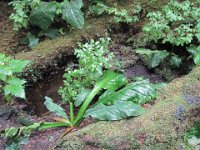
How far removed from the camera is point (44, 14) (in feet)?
14.0

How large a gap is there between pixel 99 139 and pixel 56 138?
0.44 metres

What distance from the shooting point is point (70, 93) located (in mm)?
3498

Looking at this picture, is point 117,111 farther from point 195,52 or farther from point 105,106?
point 195,52

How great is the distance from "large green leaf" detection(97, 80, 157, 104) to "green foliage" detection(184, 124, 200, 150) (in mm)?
527

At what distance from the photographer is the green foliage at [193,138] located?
2711 millimetres

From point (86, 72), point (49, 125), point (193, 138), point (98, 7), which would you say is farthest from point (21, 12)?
point (193, 138)

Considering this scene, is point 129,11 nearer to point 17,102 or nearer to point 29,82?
point 29,82

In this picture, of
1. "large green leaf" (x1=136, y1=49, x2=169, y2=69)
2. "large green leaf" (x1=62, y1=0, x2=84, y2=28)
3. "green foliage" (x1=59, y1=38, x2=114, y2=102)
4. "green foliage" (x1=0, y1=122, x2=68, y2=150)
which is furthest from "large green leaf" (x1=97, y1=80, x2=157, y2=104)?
"large green leaf" (x1=62, y1=0, x2=84, y2=28)

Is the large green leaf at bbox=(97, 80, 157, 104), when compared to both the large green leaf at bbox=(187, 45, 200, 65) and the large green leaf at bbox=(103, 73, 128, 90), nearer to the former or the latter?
the large green leaf at bbox=(103, 73, 128, 90)

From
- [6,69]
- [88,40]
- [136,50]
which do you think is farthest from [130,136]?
[88,40]

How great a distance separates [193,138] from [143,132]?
382mm

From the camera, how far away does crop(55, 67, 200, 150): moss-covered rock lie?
2730 millimetres

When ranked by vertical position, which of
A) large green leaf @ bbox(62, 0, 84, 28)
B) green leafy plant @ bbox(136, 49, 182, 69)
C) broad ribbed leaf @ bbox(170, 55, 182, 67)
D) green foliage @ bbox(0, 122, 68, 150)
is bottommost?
broad ribbed leaf @ bbox(170, 55, 182, 67)

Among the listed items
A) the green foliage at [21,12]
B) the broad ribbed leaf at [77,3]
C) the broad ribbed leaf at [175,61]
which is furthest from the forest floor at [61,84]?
the broad ribbed leaf at [77,3]
